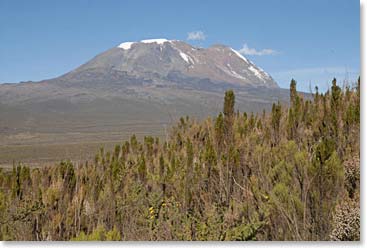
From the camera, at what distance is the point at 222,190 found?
3965 mm

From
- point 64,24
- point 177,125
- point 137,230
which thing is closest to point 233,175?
point 137,230

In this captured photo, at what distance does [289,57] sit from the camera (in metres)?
3.62

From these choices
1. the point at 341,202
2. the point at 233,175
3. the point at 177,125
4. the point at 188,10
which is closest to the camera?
the point at 341,202

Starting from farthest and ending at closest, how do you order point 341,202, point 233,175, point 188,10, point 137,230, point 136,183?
point 136,183
point 233,175
point 188,10
point 137,230
point 341,202

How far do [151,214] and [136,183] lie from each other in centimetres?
68

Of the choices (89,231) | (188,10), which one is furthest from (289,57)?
(89,231)

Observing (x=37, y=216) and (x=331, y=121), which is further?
(x=331, y=121)

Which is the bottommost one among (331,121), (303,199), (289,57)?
(303,199)

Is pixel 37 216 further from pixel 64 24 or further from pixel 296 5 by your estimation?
pixel 296 5

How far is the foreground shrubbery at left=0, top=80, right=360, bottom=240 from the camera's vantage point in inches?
128

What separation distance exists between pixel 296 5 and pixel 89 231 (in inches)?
86.7

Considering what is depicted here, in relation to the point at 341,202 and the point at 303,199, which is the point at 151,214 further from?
the point at 341,202

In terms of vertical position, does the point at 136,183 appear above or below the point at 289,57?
below

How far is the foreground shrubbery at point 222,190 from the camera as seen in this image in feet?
10.7
